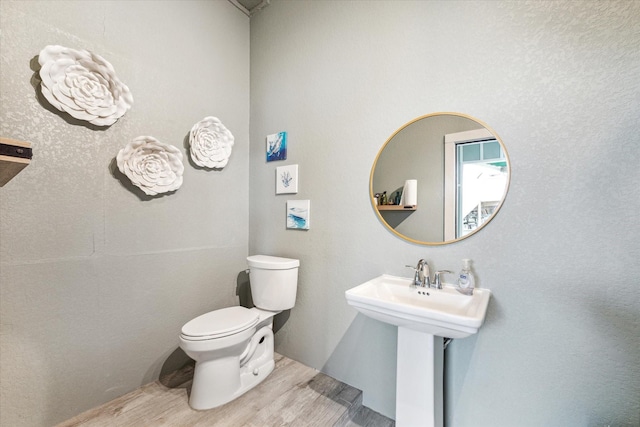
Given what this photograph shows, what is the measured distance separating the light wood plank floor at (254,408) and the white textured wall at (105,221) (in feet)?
0.37

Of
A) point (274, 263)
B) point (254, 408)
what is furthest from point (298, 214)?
point (254, 408)

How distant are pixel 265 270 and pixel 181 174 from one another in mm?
905

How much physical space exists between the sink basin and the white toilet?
72 cm

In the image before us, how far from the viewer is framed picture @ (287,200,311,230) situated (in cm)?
194

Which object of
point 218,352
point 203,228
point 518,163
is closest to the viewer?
point 518,163

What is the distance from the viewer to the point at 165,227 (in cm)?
180

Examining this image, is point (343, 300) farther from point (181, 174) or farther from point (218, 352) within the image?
point (181, 174)

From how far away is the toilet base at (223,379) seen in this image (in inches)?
59.4

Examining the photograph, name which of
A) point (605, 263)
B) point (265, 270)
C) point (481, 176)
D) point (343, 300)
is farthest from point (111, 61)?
point (605, 263)

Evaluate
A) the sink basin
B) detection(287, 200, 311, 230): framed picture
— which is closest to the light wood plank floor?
the sink basin

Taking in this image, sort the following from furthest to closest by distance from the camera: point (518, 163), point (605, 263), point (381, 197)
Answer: point (381, 197) < point (518, 163) < point (605, 263)

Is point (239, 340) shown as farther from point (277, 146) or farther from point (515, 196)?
point (515, 196)

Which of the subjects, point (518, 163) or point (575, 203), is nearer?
point (575, 203)

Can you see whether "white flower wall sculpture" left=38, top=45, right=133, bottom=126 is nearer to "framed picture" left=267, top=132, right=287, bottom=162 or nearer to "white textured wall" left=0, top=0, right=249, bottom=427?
"white textured wall" left=0, top=0, right=249, bottom=427
